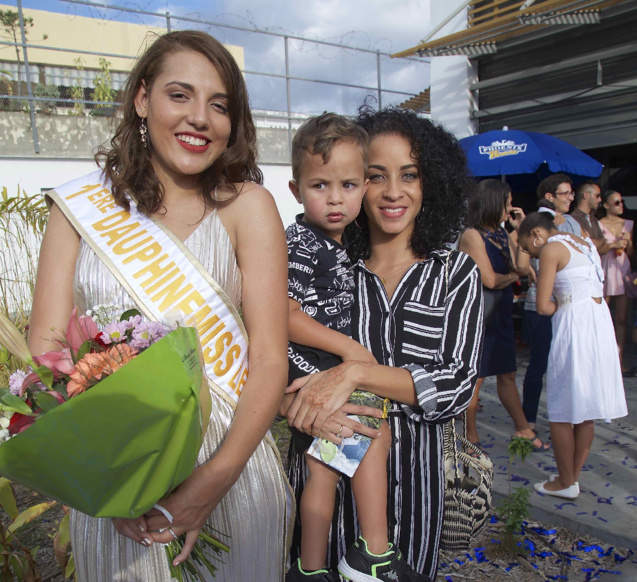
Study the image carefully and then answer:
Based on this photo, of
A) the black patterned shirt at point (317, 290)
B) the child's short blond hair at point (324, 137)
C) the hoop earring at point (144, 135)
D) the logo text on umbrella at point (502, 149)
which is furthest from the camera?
the logo text on umbrella at point (502, 149)

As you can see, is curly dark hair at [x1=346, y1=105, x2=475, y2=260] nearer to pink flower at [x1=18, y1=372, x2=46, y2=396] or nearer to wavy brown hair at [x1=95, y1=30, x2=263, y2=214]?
wavy brown hair at [x1=95, y1=30, x2=263, y2=214]

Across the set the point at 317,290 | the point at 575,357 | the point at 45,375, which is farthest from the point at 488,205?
the point at 45,375

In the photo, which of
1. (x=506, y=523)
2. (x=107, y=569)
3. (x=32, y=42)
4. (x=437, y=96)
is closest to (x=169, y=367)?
(x=107, y=569)

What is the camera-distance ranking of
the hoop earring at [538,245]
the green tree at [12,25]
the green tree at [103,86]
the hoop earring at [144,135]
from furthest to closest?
1. the green tree at [103,86]
2. the green tree at [12,25]
3. the hoop earring at [538,245]
4. the hoop earring at [144,135]

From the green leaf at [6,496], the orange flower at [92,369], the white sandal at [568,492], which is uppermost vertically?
the orange flower at [92,369]

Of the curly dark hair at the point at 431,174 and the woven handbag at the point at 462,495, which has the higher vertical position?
the curly dark hair at the point at 431,174

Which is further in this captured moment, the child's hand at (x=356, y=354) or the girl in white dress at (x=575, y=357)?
the girl in white dress at (x=575, y=357)

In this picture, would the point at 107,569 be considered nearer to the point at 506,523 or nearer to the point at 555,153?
the point at 506,523

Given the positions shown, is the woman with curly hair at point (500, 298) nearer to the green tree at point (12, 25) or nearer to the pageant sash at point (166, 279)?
the pageant sash at point (166, 279)

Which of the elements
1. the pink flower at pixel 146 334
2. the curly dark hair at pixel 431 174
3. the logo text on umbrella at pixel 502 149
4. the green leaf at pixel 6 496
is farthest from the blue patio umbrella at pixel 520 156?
the pink flower at pixel 146 334

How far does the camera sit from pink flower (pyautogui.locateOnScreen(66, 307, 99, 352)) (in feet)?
3.91

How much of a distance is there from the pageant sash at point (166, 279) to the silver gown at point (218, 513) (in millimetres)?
32

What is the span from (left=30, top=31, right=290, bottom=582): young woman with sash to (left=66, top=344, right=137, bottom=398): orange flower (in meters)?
0.34

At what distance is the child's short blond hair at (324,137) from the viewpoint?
2.03 meters
